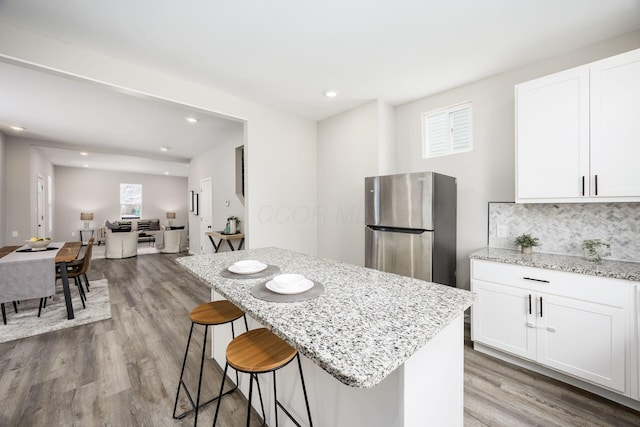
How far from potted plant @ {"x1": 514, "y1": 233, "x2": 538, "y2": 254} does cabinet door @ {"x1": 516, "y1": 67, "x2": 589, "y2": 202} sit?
382 mm

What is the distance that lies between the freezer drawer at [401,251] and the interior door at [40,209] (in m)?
7.38

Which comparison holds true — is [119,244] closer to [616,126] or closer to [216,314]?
[216,314]

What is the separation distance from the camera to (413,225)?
2.48 meters

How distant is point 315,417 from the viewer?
1191mm

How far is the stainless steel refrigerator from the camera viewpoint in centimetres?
240

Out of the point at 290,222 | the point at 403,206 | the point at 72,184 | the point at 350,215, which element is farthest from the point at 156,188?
the point at 403,206

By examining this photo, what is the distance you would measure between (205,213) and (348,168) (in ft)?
14.3

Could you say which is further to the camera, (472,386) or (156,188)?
(156,188)

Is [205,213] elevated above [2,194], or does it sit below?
below

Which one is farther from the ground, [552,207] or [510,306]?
[552,207]

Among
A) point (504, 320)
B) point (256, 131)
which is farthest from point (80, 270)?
point (504, 320)

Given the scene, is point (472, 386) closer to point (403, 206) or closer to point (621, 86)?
point (403, 206)

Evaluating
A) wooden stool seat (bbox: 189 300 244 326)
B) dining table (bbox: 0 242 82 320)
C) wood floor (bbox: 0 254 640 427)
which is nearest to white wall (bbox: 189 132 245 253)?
dining table (bbox: 0 242 82 320)

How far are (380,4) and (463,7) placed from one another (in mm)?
553
